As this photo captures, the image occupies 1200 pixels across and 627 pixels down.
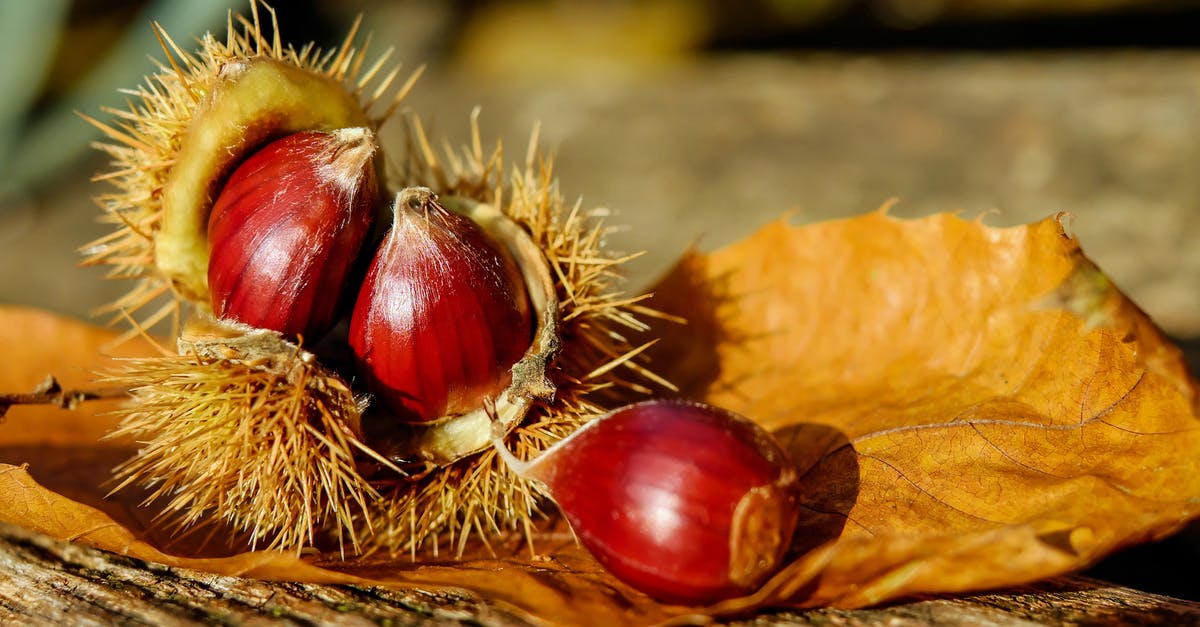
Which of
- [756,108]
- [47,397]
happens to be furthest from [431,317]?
[756,108]

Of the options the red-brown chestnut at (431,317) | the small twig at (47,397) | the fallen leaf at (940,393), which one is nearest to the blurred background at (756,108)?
the fallen leaf at (940,393)

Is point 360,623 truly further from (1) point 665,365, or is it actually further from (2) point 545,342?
(1) point 665,365

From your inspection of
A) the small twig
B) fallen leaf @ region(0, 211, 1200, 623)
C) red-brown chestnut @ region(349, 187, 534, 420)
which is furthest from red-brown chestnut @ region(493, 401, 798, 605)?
the small twig

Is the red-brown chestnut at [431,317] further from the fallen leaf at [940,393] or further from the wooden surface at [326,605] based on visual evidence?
the fallen leaf at [940,393]

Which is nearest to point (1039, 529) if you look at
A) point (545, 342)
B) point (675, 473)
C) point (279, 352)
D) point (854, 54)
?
point (675, 473)

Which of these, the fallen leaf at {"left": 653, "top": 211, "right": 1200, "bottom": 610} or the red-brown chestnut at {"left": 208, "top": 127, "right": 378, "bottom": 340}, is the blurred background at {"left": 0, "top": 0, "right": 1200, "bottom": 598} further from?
the red-brown chestnut at {"left": 208, "top": 127, "right": 378, "bottom": 340}

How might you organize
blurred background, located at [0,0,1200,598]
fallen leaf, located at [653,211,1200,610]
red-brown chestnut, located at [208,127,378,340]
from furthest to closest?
blurred background, located at [0,0,1200,598], red-brown chestnut, located at [208,127,378,340], fallen leaf, located at [653,211,1200,610]

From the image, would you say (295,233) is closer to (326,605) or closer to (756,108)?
(326,605)
